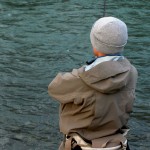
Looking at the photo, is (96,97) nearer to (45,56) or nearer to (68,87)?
(68,87)

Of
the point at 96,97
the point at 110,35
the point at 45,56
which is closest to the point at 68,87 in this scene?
the point at 96,97

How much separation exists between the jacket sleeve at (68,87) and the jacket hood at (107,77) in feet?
0.26

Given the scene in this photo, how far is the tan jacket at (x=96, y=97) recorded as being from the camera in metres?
3.10

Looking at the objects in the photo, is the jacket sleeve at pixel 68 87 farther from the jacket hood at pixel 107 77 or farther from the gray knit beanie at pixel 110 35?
the gray knit beanie at pixel 110 35

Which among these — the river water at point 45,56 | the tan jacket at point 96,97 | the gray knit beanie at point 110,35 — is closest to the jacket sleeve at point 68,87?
the tan jacket at point 96,97

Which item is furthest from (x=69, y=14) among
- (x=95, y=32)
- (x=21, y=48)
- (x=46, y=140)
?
(x=95, y=32)

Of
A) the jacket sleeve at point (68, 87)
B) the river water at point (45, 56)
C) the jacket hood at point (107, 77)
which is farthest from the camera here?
the river water at point (45, 56)

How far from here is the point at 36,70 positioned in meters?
8.12

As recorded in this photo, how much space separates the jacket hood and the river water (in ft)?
8.72

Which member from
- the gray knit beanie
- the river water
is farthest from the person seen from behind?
the river water

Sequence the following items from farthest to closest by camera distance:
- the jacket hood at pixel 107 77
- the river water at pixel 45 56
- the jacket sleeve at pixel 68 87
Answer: the river water at pixel 45 56
the jacket sleeve at pixel 68 87
the jacket hood at pixel 107 77

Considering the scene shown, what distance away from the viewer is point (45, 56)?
8930 millimetres

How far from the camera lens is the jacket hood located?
10.1 feet

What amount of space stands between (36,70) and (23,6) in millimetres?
5536
